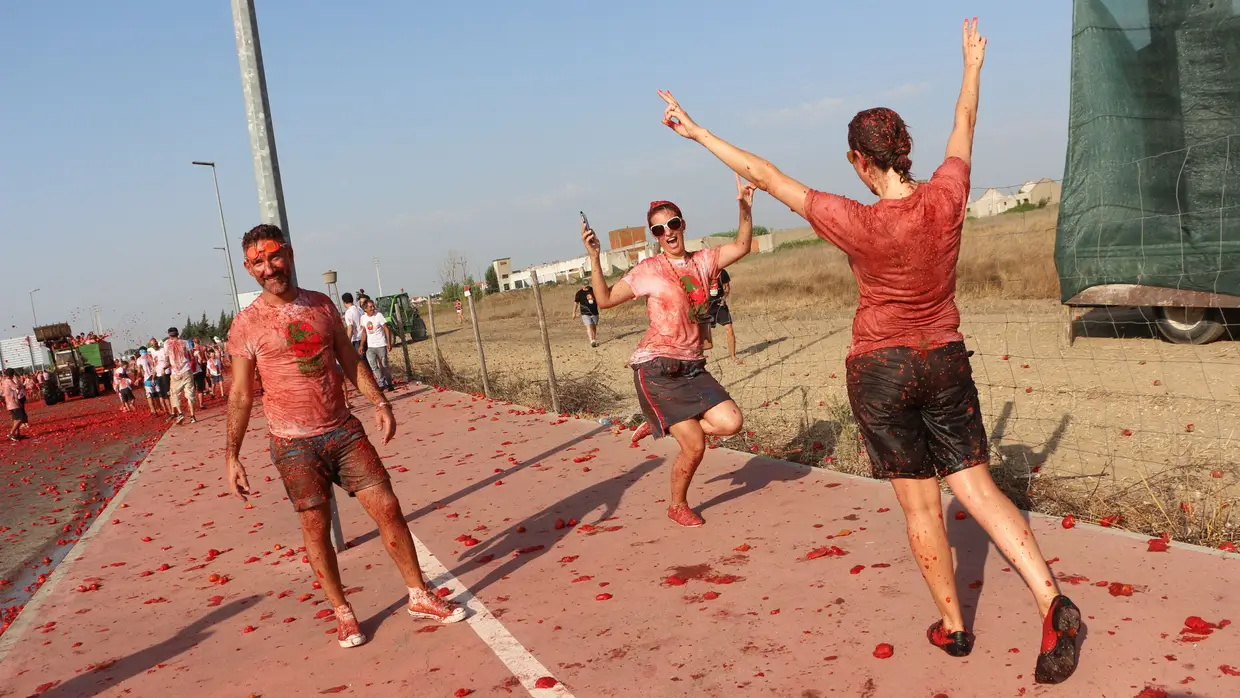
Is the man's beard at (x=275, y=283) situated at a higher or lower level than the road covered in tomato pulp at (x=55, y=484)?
higher

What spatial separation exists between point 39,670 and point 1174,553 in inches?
231

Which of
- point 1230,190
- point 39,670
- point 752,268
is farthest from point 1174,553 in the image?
point 752,268

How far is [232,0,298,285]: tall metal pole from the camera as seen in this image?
802cm

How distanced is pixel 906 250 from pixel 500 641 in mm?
2689

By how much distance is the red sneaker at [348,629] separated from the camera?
4855 mm

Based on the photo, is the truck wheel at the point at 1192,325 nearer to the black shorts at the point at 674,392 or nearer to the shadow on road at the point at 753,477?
the shadow on road at the point at 753,477

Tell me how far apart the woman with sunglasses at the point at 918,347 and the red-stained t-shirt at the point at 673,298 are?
7.62 ft

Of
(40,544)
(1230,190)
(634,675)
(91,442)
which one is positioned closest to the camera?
(634,675)

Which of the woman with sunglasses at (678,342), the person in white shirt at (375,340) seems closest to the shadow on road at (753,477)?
the woman with sunglasses at (678,342)

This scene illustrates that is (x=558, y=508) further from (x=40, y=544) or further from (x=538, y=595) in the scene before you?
(x=40, y=544)

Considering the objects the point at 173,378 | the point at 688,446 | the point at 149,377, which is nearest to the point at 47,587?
the point at 688,446

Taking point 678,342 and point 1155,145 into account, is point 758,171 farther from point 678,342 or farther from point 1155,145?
point 1155,145

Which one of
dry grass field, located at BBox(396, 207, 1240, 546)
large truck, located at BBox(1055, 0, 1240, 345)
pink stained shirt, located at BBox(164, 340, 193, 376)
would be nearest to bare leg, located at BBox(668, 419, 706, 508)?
dry grass field, located at BBox(396, 207, 1240, 546)

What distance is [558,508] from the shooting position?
7.38m
